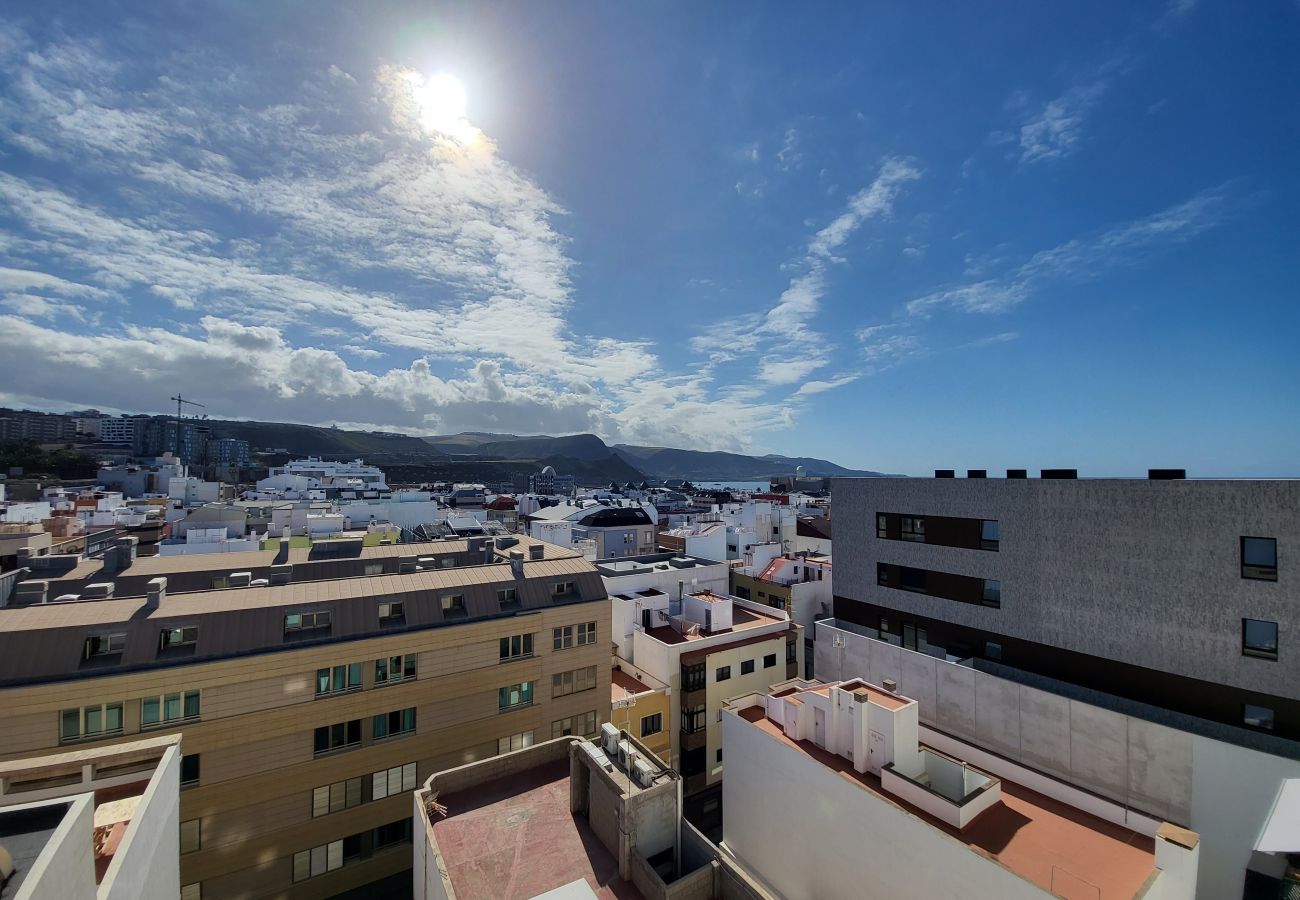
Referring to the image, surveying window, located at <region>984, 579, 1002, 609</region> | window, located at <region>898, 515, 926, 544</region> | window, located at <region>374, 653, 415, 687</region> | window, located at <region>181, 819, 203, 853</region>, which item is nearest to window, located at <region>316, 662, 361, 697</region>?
window, located at <region>374, 653, 415, 687</region>

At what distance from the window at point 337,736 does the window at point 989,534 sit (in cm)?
3118

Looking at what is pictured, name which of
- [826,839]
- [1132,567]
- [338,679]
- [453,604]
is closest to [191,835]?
[338,679]

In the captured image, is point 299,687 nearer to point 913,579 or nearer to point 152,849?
point 152,849

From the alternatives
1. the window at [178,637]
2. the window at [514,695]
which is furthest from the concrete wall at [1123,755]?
the window at [178,637]

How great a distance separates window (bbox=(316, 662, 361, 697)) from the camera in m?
25.2

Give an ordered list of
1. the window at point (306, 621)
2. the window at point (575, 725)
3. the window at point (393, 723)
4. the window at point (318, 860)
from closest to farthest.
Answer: the window at point (318, 860) → the window at point (306, 621) → the window at point (393, 723) → the window at point (575, 725)

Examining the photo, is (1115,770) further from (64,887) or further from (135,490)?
(135,490)

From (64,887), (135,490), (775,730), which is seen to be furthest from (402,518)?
(135,490)

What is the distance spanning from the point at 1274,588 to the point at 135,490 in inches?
6904

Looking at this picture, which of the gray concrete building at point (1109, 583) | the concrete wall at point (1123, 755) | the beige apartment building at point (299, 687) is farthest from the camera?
the beige apartment building at point (299, 687)

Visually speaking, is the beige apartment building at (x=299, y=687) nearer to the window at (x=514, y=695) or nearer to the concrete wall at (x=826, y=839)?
the window at (x=514, y=695)

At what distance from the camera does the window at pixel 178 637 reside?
75.1ft

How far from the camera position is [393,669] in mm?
26984

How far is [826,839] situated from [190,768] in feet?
83.4
